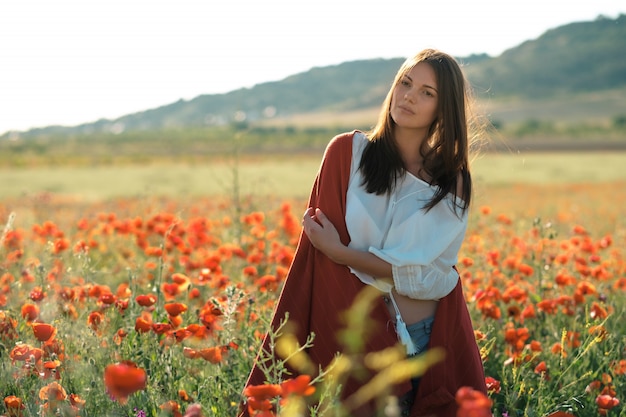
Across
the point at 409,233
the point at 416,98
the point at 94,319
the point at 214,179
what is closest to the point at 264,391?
the point at 409,233

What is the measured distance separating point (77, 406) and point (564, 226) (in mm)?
8656

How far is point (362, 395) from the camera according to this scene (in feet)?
7.61

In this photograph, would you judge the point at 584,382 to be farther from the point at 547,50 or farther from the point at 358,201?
the point at 547,50

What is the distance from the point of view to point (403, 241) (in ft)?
8.13

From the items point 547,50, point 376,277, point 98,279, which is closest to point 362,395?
point 376,277

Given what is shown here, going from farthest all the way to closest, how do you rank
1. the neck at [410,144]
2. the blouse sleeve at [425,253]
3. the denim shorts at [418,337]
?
the neck at [410,144] → the denim shorts at [418,337] → the blouse sleeve at [425,253]

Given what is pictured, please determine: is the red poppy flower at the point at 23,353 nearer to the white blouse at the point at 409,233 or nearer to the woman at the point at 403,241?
the woman at the point at 403,241

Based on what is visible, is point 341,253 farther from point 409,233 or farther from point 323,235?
point 409,233

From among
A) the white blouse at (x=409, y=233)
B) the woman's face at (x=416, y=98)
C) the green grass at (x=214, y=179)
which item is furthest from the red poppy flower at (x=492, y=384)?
the green grass at (x=214, y=179)

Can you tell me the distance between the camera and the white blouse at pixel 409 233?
96.7 inches

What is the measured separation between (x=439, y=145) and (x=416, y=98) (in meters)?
0.19

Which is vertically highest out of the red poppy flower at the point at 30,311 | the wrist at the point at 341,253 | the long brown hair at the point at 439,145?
the long brown hair at the point at 439,145

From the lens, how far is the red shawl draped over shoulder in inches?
98.3

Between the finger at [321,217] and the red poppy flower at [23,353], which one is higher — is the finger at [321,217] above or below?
above
